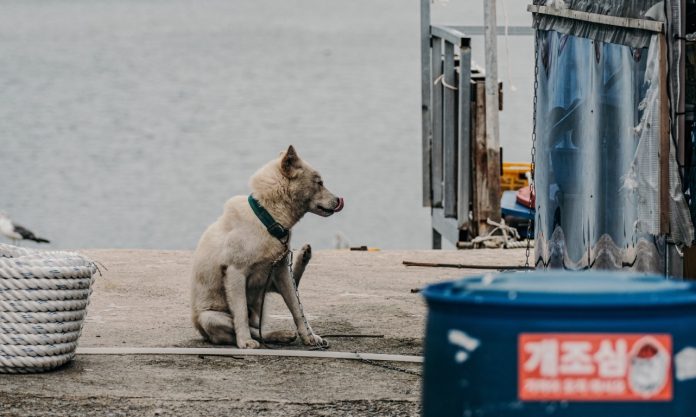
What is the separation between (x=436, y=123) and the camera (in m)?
15.8

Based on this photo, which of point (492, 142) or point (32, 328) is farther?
point (492, 142)

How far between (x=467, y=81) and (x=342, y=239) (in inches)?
299

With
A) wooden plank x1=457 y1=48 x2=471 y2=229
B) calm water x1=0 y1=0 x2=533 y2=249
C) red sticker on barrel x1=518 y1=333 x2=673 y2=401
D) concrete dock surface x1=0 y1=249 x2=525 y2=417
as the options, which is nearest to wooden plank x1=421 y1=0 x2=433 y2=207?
wooden plank x1=457 y1=48 x2=471 y2=229

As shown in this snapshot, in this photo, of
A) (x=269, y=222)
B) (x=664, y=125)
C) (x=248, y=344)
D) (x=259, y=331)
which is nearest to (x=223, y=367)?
(x=248, y=344)

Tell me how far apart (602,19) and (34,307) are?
142 inches

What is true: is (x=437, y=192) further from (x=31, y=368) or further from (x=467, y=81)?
(x=31, y=368)

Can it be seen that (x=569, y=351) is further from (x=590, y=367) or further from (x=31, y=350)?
(x=31, y=350)

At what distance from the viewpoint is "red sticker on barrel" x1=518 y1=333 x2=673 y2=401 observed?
10.7 feet

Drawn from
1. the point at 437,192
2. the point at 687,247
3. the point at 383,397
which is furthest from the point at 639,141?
the point at 437,192

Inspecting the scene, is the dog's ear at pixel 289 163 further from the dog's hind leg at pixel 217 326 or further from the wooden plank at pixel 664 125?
the wooden plank at pixel 664 125

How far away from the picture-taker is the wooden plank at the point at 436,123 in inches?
620

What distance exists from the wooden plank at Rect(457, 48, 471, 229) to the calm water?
4333mm

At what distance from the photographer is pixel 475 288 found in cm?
355

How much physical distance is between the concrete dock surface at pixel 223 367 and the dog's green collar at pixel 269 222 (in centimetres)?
67
